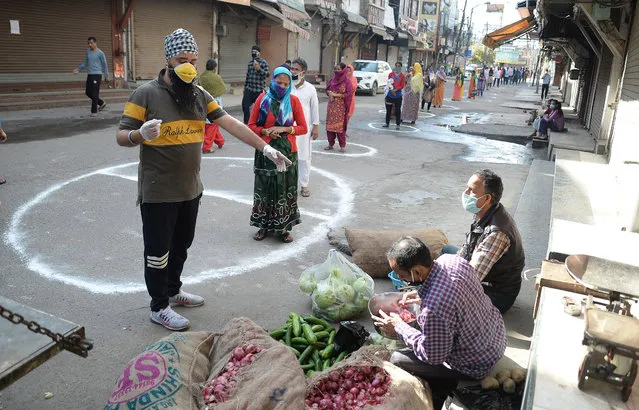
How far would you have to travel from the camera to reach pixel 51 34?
49.2 feet

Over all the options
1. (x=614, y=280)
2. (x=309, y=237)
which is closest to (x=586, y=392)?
(x=614, y=280)

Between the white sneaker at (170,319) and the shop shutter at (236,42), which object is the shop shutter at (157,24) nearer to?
the shop shutter at (236,42)

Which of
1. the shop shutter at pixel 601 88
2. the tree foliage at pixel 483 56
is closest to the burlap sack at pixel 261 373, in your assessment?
the shop shutter at pixel 601 88

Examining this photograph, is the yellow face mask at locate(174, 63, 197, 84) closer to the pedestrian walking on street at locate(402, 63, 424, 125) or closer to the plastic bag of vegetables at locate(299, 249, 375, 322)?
the plastic bag of vegetables at locate(299, 249, 375, 322)

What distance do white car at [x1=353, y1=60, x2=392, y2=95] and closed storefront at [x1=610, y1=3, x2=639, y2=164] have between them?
1762 centimetres

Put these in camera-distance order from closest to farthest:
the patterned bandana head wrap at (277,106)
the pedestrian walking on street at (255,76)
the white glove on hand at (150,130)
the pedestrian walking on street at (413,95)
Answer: the white glove on hand at (150,130) < the patterned bandana head wrap at (277,106) < the pedestrian walking on street at (255,76) < the pedestrian walking on street at (413,95)

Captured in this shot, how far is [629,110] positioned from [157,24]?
615 inches

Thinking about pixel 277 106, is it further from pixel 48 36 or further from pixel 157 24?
pixel 157 24

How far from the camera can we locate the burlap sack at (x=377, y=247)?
4992 mm

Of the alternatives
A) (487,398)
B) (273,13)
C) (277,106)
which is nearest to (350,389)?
(487,398)

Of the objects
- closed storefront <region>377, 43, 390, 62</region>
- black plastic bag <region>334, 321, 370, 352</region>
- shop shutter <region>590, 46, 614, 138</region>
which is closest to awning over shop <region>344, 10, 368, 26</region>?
closed storefront <region>377, 43, 390, 62</region>

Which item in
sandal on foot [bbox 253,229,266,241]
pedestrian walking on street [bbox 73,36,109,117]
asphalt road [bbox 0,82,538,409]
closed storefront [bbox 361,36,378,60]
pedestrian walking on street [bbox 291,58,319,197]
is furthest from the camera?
closed storefront [bbox 361,36,378,60]

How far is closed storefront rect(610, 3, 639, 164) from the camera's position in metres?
6.66

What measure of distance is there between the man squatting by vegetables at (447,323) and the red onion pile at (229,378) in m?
0.86
